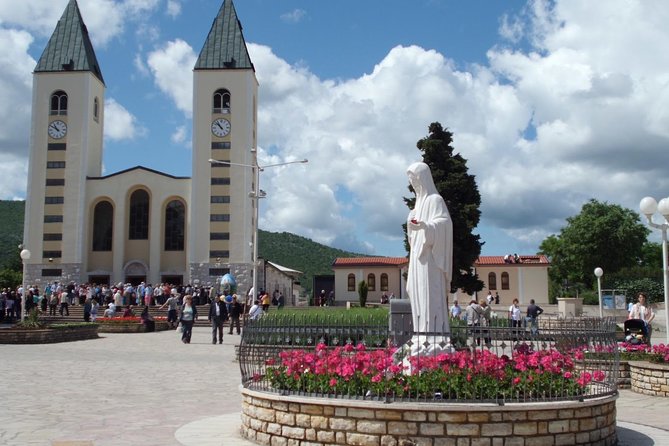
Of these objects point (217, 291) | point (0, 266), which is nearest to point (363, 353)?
point (217, 291)

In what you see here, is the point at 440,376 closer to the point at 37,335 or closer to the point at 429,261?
the point at 429,261

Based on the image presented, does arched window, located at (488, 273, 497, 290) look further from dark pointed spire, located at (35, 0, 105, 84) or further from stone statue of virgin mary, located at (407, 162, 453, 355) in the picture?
stone statue of virgin mary, located at (407, 162, 453, 355)

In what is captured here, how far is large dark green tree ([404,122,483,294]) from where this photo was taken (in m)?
37.6

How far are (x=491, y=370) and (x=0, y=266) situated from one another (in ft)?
316

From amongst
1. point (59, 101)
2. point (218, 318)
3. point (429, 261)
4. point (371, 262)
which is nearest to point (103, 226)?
point (59, 101)

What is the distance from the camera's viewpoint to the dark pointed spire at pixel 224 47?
53938 mm

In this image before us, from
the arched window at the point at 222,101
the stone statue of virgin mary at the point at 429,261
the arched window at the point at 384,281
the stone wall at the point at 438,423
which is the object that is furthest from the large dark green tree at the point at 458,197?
the stone wall at the point at 438,423

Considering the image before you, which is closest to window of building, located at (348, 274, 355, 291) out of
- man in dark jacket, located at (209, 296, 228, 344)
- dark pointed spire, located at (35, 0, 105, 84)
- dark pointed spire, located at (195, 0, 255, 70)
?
dark pointed spire, located at (195, 0, 255, 70)

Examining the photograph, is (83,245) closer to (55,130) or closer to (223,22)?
(55,130)

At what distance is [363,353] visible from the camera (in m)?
7.91

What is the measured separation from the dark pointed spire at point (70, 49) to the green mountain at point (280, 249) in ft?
118

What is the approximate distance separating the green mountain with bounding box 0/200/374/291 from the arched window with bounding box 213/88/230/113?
39585 mm

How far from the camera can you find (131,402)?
433 inches

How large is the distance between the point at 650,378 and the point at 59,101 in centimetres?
5134
